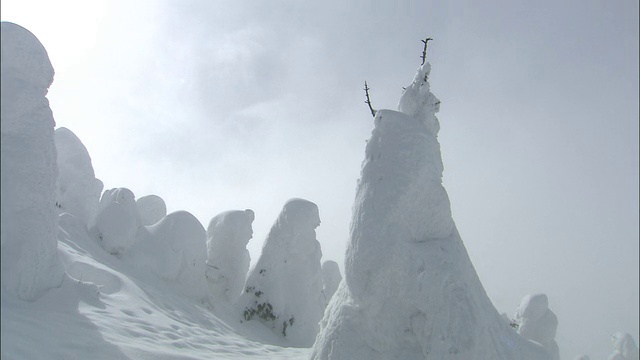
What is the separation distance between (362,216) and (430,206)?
97 cm

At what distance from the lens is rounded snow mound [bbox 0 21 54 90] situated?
6.32 meters

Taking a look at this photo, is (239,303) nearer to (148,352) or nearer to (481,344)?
(148,352)

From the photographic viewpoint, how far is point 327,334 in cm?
676

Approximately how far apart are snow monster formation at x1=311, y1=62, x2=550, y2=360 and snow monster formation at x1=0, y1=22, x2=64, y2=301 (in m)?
4.14

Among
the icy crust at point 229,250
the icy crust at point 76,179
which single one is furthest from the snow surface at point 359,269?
the icy crust at point 76,179

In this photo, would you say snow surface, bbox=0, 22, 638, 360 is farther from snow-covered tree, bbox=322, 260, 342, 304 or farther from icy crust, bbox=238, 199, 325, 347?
snow-covered tree, bbox=322, 260, 342, 304

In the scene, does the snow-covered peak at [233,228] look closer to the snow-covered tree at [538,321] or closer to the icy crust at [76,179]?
the icy crust at [76,179]

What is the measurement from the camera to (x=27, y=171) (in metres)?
6.66

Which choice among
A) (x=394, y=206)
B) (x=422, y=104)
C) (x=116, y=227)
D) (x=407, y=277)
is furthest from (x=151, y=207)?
(x=407, y=277)

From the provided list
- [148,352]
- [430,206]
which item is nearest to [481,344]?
[430,206]

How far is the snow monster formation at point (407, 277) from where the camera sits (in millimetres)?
5926

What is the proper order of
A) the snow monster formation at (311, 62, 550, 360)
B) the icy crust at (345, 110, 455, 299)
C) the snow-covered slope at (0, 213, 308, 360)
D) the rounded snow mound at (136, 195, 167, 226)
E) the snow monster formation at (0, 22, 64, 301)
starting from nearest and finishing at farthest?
the snow monster formation at (311, 62, 550, 360), the snow-covered slope at (0, 213, 308, 360), the snow monster formation at (0, 22, 64, 301), the icy crust at (345, 110, 455, 299), the rounded snow mound at (136, 195, 167, 226)

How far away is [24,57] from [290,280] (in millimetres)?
12631

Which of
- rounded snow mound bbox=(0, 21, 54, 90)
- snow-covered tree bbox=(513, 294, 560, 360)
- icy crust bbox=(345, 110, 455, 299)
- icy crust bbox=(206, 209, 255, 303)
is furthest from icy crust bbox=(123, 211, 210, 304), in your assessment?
snow-covered tree bbox=(513, 294, 560, 360)
